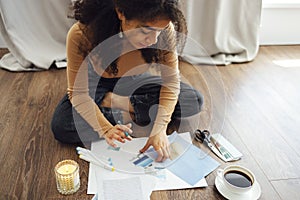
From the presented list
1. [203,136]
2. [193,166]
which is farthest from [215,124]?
[193,166]

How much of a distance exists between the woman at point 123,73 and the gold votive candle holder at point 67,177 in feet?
0.53

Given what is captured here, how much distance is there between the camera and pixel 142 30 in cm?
90

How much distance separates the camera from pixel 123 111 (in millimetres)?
1297

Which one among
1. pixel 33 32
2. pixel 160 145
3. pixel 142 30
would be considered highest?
pixel 142 30

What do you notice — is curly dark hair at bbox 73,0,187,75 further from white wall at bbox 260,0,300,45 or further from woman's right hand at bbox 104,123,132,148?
white wall at bbox 260,0,300,45

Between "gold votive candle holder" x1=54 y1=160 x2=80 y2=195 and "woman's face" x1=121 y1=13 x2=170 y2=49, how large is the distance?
41cm

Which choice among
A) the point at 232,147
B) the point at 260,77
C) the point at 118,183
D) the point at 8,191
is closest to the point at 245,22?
the point at 260,77

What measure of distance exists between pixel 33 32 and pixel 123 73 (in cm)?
80

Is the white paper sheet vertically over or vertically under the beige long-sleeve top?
under

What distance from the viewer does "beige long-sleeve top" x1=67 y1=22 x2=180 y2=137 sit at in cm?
106

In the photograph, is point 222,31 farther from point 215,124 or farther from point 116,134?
point 116,134

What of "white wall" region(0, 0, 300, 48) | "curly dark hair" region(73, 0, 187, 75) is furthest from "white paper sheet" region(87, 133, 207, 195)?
"white wall" region(0, 0, 300, 48)

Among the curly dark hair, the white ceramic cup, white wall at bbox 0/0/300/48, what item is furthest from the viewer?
white wall at bbox 0/0/300/48

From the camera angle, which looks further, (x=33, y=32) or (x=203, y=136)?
(x=33, y=32)
